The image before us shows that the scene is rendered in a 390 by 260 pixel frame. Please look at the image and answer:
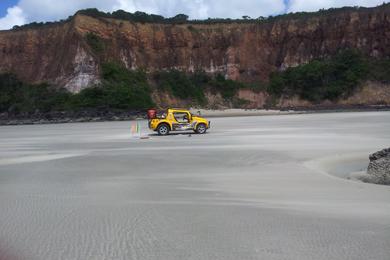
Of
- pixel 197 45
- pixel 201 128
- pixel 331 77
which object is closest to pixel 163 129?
pixel 201 128

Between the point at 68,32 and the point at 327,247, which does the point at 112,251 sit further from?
the point at 68,32

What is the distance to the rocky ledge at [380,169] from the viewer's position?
10.2 metres

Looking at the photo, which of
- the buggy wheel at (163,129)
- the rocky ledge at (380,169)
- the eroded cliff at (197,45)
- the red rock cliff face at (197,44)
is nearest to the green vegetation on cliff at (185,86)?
the eroded cliff at (197,45)

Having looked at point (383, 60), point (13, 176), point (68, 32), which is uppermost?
point (68, 32)

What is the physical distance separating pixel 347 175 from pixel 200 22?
68.6 metres

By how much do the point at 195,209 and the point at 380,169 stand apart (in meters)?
4.60

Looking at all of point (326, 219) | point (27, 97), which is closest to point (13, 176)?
point (326, 219)

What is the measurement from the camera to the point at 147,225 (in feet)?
23.1

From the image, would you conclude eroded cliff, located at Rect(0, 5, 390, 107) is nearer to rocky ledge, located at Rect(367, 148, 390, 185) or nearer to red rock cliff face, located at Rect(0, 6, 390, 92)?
red rock cliff face, located at Rect(0, 6, 390, 92)

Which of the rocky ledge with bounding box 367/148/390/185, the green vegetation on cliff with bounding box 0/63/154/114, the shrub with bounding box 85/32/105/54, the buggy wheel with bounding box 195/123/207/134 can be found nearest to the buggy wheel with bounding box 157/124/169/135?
the buggy wheel with bounding box 195/123/207/134

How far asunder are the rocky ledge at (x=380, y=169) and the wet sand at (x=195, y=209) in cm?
34

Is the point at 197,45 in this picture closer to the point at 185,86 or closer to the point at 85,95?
the point at 185,86

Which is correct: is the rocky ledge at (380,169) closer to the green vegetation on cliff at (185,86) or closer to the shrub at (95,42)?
the green vegetation on cliff at (185,86)

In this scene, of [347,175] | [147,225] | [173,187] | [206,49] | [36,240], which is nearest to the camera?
Result: [36,240]
